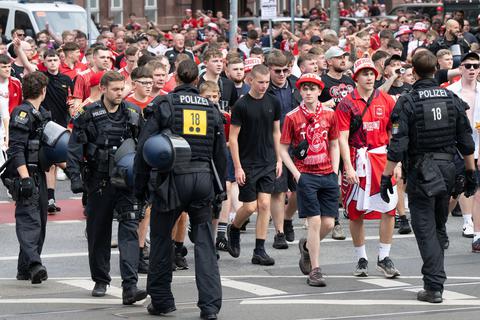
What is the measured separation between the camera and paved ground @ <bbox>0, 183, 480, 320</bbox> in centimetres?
1028

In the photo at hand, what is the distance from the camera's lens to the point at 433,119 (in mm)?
10875

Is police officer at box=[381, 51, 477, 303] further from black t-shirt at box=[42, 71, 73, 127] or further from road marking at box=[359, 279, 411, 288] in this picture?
black t-shirt at box=[42, 71, 73, 127]

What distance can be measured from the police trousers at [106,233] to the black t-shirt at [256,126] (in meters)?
2.30

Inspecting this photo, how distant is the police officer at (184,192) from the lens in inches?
394

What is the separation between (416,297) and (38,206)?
3.31 metres

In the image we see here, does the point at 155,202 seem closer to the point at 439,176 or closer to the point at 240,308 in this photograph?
the point at 240,308

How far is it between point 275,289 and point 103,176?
1.72 metres

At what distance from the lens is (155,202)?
10070 mm

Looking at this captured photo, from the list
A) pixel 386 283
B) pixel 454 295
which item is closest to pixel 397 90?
pixel 386 283

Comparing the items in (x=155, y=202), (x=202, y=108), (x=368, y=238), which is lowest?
(x=368, y=238)

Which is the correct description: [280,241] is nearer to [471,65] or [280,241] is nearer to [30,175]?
[471,65]

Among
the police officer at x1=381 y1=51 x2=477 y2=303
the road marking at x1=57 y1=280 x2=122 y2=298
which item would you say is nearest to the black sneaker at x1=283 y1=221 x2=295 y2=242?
the road marking at x1=57 y1=280 x2=122 y2=298

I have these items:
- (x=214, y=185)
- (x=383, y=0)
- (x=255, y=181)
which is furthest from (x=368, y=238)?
(x=383, y=0)

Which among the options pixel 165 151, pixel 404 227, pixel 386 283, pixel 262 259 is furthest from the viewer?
pixel 404 227
